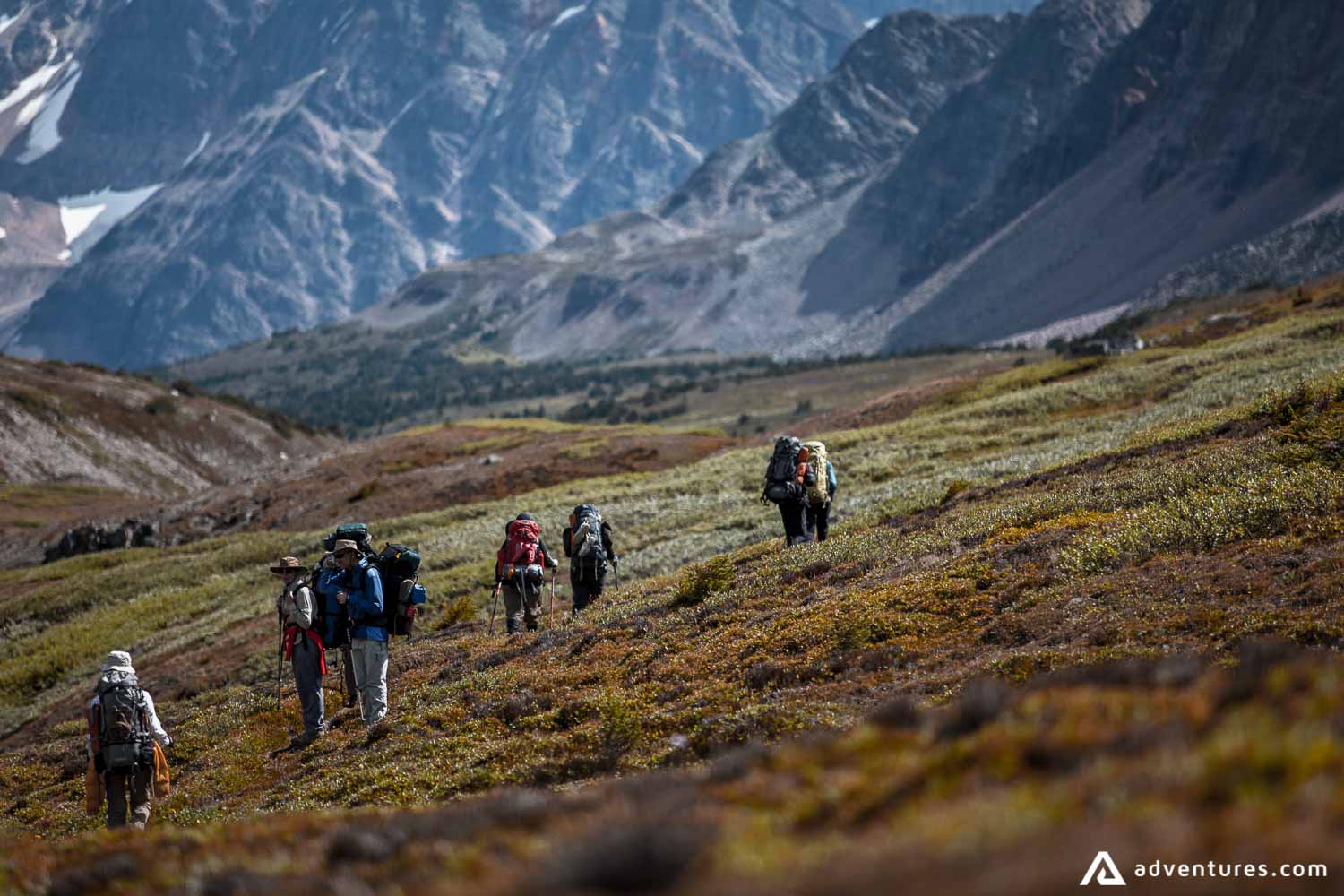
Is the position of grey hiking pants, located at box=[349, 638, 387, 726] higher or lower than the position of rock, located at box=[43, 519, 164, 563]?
lower

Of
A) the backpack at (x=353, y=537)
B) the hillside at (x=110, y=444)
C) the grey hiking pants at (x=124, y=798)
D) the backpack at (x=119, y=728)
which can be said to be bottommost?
the grey hiking pants at (x=124, y=798)

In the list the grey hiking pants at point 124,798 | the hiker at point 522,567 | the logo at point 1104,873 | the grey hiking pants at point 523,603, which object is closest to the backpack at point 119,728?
the grey hiking pants at point 124,798

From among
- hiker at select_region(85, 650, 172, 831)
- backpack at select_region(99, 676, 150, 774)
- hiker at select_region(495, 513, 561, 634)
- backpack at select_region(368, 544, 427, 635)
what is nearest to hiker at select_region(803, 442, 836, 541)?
hiker at select_region(495, 513, 561, 634)

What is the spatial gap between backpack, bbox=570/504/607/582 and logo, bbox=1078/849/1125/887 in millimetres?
19397

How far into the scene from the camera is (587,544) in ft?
78.3

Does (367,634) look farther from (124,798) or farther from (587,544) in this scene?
(587,544)

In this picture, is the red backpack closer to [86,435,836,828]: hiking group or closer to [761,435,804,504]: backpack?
[86,435,836,828]: hiking group

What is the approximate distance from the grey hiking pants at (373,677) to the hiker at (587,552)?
6870 millimetres

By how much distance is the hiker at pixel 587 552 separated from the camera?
23797mm

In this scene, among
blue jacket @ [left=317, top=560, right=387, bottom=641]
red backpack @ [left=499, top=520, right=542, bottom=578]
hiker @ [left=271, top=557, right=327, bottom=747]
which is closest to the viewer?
blue jacket @ [left=317, top=560, right=387, bottom=641]

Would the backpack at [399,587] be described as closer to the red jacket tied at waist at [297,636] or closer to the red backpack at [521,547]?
the red jacket tied at waist at [297,636]

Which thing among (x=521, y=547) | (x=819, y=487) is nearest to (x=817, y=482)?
(x=819, y=487)

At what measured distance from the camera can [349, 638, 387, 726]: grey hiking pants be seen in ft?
56.6

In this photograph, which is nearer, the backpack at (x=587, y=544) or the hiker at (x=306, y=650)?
the hiker at (x=306, y=650)
